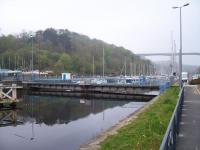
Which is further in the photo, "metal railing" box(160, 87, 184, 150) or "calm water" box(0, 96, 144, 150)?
"calm water" box(0, 96, 144, 150)

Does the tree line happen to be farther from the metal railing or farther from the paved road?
the metal railing

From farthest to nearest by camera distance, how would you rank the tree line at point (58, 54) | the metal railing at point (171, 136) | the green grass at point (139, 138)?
the tree line at point (58, 54), the green grass at point (139, 138), the metal railing at point (171, 136)

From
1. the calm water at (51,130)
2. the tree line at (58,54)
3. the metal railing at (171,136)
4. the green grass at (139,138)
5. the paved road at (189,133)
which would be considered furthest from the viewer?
the tree line at (58,54)

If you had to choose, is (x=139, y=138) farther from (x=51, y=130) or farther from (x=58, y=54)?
(x=58, y=54)

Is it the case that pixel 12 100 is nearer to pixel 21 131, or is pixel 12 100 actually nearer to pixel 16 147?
pixel 21 131

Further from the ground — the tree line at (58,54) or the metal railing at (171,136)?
the tree line at (58,54)

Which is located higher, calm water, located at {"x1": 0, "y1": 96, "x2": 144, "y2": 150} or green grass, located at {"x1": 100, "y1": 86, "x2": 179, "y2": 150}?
green grass, located at {"x1": 100, "y1": 86, "x2": 179, "y2": 150}

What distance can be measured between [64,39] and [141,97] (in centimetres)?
8255

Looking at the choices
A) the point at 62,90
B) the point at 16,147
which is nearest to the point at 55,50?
the point at 62,90

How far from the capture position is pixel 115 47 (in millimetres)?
146375

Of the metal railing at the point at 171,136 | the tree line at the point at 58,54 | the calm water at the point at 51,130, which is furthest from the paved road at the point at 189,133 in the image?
the tree line at the point at 58,54

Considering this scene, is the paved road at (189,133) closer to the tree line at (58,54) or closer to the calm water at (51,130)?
the calm water at (51,130)

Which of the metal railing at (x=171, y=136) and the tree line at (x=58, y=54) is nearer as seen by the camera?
the metal railing at (x=171, y=136)

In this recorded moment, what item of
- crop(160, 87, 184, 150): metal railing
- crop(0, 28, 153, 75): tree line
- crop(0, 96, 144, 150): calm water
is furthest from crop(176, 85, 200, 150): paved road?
crop(0, 28, 153, 75): tree line
